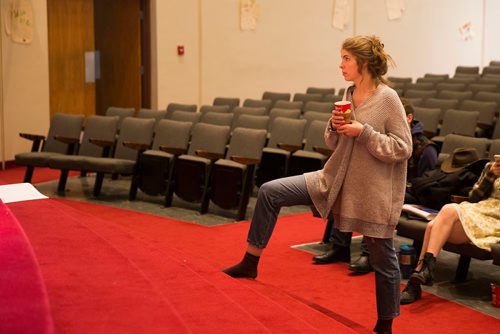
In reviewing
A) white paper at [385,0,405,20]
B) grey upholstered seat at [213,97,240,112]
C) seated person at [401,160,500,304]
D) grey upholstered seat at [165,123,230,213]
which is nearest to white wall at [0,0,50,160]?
grey upholstered seat at [213,97,240,112]

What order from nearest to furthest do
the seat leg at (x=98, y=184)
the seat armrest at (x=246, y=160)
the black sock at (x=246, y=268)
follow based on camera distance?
the black sock at (x=246, y=268), the seat armrest at (x=246, y=160), the seat leg at (x=98, y=184)

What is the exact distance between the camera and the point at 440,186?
16.7 ft

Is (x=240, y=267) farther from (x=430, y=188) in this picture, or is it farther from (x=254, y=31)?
(x=254, y=31)

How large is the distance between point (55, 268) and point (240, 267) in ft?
4.28

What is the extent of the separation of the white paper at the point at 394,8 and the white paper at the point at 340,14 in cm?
146

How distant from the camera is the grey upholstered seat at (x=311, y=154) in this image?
7.53 metres

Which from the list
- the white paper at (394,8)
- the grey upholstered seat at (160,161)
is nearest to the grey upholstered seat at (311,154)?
the grey upholstered seat at (160,161)

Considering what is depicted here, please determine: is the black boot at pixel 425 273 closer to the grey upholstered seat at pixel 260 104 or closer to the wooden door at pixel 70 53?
the grey upholstered seat at pixel 260 104

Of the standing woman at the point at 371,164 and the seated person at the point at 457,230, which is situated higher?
the standing woman at the point at 371,164

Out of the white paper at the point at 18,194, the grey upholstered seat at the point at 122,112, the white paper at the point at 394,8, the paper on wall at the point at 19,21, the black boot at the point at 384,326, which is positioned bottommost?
the black boot at the point at 384,326

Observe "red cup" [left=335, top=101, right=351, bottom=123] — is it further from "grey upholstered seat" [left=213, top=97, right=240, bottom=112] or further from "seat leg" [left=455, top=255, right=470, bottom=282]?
"grey upholstered seat" [left=213, top=97, right=240, bottom=112]

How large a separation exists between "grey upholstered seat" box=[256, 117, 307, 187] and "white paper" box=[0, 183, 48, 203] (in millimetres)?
3669

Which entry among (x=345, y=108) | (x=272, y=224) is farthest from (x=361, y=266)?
(x=345, y=108)

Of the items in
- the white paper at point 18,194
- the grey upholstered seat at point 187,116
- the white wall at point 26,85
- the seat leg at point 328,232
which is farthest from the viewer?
the white wall at point 26,85
